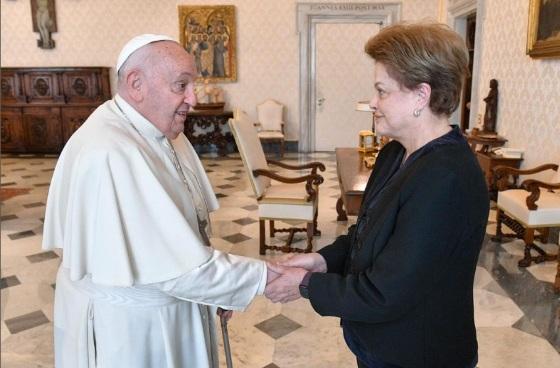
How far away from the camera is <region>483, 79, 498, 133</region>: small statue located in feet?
20.9

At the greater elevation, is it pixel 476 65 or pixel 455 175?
pixel 476 65

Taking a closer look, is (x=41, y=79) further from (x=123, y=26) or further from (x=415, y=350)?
(x=415, y=350)

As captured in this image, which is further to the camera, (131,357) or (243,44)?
(243,44)

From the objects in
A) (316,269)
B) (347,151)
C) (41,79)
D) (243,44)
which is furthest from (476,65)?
(41,79)

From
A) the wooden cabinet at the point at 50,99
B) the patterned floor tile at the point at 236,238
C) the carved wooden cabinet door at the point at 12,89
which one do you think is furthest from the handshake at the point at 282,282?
the carved wooden cabinet door at the point at 12,89

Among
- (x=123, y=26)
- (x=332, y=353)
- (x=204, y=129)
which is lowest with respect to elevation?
(x=332, y=353)

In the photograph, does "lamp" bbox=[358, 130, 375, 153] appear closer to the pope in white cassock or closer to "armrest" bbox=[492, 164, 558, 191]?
"armrest" bbox=[492, 164, 558, 191]

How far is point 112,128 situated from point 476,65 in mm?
6890

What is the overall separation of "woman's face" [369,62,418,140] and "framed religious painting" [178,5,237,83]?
348 inches

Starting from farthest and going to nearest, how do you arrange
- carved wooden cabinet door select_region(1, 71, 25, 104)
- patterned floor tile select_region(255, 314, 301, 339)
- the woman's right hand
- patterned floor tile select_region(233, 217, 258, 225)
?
1. carved wooden cabinet door select_region(1, 71, 25, 104)
2. patterned floor tile select_region(233, 217, 258, 225)
3. patterned floor tile select_region(255, 314, 301, 339)
4. the woman's right hand

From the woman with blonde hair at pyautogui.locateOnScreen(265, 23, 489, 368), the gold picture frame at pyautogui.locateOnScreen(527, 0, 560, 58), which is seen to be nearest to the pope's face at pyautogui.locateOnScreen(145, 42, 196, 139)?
the woman with blonde hair at pyautogui.locateOnScreen(265, 23, 489, 368)

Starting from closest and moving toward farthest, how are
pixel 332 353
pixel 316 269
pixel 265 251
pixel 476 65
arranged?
pixel 316 269, pixel 332 353, pixel 265 251, pixel 476 65

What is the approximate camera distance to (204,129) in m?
10.0

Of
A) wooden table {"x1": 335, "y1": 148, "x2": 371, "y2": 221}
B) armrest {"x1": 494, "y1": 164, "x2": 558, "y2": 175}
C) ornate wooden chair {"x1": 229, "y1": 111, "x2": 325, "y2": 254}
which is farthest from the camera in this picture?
armrest {"x1": 494, "y1": 164, "x2": 558, "y2": 175}
